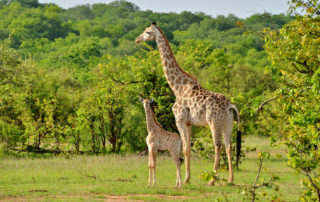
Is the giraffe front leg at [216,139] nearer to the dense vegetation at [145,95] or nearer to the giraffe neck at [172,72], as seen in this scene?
the dense vegetation at [145,95]

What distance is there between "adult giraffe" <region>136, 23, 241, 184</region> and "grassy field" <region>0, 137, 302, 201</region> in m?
1.10

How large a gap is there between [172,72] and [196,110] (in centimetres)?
151

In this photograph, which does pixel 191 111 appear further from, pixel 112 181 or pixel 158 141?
pixel 112 181

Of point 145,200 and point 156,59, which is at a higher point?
point 156,59

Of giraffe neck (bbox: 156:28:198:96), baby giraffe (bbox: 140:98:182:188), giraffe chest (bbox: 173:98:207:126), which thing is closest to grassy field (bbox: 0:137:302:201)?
baby giraffe (bbox: 140:98:182:188)

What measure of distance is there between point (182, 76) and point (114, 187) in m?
3.75

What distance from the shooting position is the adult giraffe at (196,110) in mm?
12102

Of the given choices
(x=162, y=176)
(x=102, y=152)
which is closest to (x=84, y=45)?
(x=102, y=152)

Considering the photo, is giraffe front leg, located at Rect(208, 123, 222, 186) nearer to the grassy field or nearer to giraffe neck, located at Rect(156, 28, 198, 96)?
the grassy field

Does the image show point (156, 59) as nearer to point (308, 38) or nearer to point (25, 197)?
point (25, 197)

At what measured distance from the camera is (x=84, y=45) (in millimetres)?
76562

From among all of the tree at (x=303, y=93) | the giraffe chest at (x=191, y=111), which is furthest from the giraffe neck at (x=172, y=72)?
the tree at (x=303, y=93)

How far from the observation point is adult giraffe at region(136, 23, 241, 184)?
12102 mm

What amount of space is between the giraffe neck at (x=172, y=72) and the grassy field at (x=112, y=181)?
2601 millimetres
